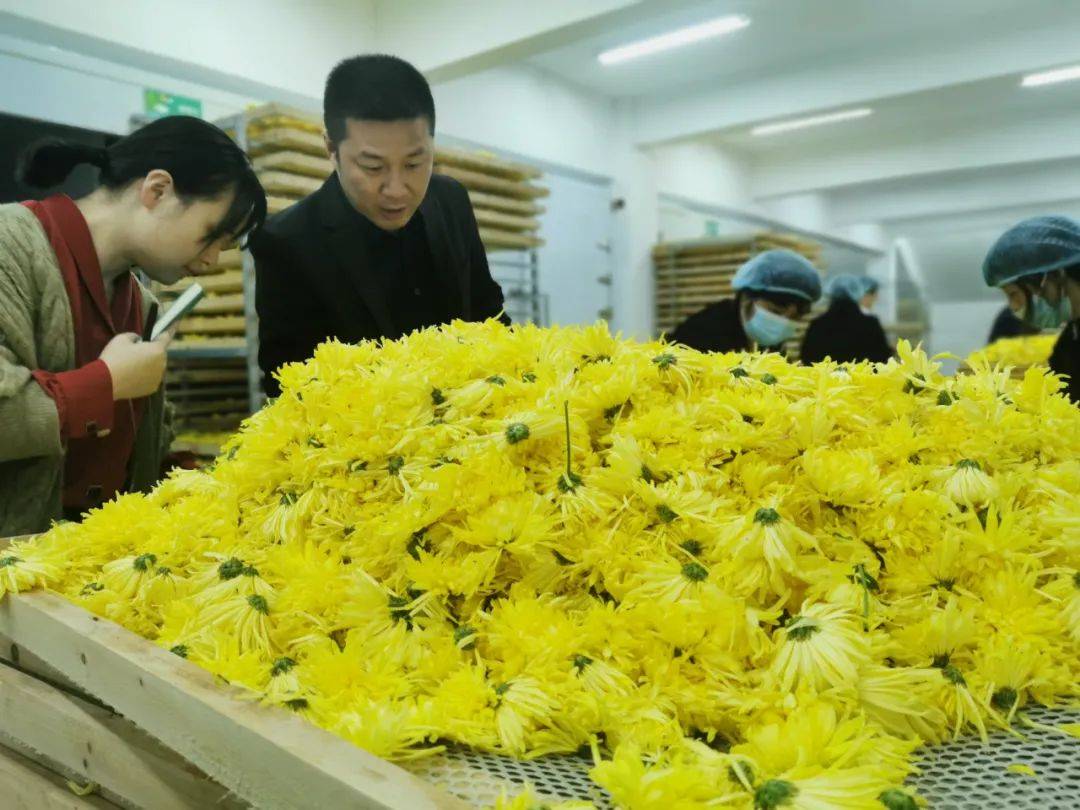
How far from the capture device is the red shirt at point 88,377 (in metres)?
1.29

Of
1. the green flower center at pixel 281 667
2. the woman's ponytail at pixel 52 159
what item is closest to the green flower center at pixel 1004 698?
the green flower center at pixel 281 667

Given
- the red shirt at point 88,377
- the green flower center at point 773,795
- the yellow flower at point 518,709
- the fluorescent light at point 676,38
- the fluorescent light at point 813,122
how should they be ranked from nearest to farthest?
the green flower center at point 773,795
the yellow flower at point 518,709
the red shirt at point 88,377
the fluorescent light at point 676,38
the fluorescent light at point 813,122

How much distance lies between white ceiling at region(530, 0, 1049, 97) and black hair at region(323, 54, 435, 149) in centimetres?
470

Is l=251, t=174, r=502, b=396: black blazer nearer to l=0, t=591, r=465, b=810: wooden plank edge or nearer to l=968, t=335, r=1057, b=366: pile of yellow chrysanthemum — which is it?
l=0, t=591, r=465, b=810: wooden plank edge

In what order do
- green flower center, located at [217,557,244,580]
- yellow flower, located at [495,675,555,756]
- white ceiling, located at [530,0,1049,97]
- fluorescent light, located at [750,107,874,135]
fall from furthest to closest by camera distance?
fluorescent light, located at [750,107,874,135]
white ceiling, located at [530,0,1049,97]
green flower center, located at [217,557,244,580]
yellow flower, located at [495,675,555,756]

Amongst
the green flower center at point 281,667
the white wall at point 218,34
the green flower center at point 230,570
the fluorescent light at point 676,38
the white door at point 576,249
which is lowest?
the green flower center at point 281,667

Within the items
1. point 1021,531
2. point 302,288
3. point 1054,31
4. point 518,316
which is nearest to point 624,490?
point 1021,531

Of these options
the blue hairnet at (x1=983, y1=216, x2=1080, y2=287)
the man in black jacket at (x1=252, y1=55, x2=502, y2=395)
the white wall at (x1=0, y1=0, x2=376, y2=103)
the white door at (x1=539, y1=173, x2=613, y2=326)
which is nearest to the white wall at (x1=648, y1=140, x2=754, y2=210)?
the white door at (x1=539, y1=173, x2=613, y2=326)

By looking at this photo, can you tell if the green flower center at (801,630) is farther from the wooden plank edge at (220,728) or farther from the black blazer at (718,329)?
the black blazer at (718,329)

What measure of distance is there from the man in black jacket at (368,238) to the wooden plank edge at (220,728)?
700 millimetres

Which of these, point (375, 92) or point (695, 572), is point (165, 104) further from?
point (695, 572)

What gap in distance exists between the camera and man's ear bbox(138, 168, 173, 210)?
1450mm

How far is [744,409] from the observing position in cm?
81

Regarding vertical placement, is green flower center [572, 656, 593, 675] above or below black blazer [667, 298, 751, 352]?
below
